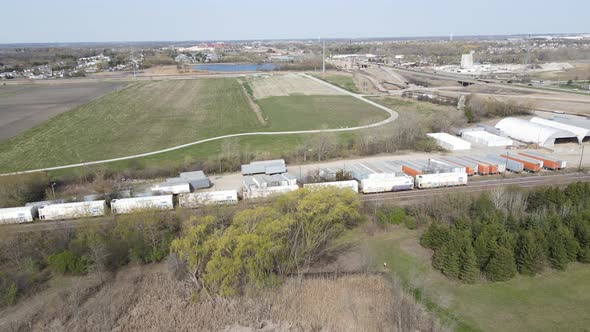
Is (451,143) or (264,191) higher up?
(451,143)

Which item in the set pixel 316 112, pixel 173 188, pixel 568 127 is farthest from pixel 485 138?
pixel 173 188

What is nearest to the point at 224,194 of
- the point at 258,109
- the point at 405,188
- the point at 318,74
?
the point at 405,188

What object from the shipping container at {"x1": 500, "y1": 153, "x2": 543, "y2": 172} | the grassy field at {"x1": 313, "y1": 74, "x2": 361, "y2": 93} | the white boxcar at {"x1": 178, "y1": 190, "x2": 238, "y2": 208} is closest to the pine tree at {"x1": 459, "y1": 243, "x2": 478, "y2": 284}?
the white boxcar at {"x1": 178, "y1": 190, "x2": 238, "y2": 208}

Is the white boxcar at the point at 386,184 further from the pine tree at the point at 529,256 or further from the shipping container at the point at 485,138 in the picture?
the shipping container at the point at 485,138

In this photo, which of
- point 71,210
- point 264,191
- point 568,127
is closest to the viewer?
point 71,210

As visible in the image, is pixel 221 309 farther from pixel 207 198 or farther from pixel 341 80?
pixel 341 80

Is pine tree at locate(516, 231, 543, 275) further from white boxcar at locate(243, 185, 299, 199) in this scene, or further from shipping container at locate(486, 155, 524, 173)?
shipping container at locate(486, 155, 524, 173)

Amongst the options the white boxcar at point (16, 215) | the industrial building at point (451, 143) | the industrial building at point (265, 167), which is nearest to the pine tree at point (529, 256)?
the industrial building at point (265, 167)
